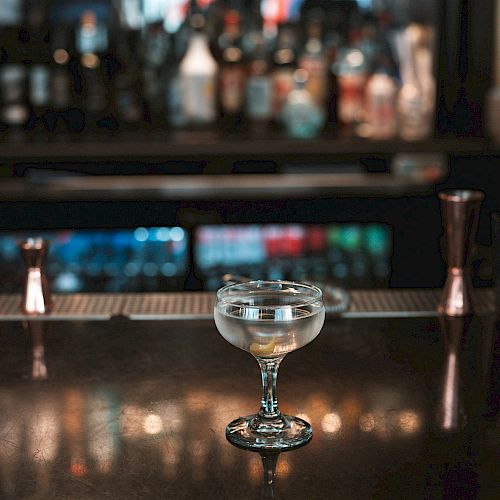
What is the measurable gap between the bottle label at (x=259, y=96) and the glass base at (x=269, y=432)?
210 centimetres

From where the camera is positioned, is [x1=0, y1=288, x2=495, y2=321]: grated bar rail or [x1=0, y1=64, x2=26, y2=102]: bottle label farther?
[x1=0, y1=64, x2=26, y2=102]: bottle label

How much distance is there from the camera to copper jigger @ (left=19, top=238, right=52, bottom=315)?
4.36ft

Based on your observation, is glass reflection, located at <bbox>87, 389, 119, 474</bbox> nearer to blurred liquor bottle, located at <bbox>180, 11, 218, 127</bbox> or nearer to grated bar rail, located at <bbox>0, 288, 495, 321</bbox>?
grated bar rail, located at <bbox>0, 288, 495, 321</bbox>

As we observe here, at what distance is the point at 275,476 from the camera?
2.66ft

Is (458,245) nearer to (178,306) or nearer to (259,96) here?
(178,306)

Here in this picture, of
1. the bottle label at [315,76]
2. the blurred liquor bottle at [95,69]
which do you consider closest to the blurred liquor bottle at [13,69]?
the blurred liquor bottle at [95,69]

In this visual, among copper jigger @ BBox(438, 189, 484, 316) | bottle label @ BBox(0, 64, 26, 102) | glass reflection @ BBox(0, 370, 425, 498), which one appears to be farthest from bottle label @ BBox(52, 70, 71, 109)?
glass reflection @ BBox(0, 370, 425, 498)

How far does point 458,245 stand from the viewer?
1.33 metres

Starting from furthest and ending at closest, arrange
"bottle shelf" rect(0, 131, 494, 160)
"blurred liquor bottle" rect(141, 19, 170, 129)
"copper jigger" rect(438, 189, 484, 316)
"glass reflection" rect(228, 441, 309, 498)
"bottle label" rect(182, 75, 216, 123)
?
"blurred liquor bottle" rect(141, 19, 170, 129), "bottle label" rect(182, 75, 216, 123), "bottle shelf" rect(0, 131, 494, 160), "copper jigger" rect(438, 189, 484, 316), "glass reflection" rect(228, 441, 309, 498)

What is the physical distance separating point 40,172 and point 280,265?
2.52ft

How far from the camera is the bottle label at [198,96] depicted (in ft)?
9.51

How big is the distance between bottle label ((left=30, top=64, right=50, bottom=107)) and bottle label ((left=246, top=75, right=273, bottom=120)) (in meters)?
0.63

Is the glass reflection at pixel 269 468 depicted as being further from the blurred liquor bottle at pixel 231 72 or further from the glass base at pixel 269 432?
the blurred liquor bottle at pixel 231 72

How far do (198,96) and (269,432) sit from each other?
6.94 feet
